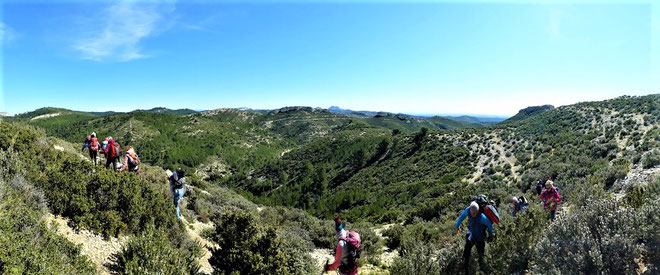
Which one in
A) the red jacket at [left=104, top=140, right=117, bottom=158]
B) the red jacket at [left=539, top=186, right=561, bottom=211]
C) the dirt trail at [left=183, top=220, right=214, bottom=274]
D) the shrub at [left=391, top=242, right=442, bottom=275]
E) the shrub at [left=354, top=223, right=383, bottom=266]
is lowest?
the shrub at [left=354, top=223, right=383, bottom=266]

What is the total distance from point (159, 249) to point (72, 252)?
4.40ft

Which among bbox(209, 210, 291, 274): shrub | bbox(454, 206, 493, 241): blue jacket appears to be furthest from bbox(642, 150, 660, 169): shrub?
bbox(209, 210, 291, 274): shrub

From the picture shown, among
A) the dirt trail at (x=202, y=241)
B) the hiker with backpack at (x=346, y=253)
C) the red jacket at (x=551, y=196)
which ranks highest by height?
the hiker with backpack at (x=346, y=253)

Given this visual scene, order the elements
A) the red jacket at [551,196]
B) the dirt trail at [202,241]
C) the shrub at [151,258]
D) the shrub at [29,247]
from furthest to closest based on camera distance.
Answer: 1. the red jacket at [551,196]
2. the dirt trail at [202,241]
3. the shrub at [151,258]
4. the shrub at [29,247]

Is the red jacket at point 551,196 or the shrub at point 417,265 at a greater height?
the red jacket at point 551,196

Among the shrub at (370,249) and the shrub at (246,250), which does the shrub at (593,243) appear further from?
the shrub at (370,249)

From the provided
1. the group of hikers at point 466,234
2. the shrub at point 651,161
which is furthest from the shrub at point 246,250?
the shrub at point 651,161

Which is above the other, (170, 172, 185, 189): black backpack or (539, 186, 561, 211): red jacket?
(170, 172, 185, 189): black backpack

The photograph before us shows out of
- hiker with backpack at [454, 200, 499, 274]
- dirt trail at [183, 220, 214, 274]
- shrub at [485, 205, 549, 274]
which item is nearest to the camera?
shrub at [485, 205, 549, 274]

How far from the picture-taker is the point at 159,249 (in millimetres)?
5242

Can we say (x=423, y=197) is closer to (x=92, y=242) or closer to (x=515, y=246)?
(x=515, y=246)

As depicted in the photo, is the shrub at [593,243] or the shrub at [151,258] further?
the shrub at [151,258]

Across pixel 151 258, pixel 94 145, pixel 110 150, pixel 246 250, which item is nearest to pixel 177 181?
pixel 151 258

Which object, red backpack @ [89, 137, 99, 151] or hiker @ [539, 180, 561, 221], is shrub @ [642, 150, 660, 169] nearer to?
hiker @ [539, 180, 561, 221]
